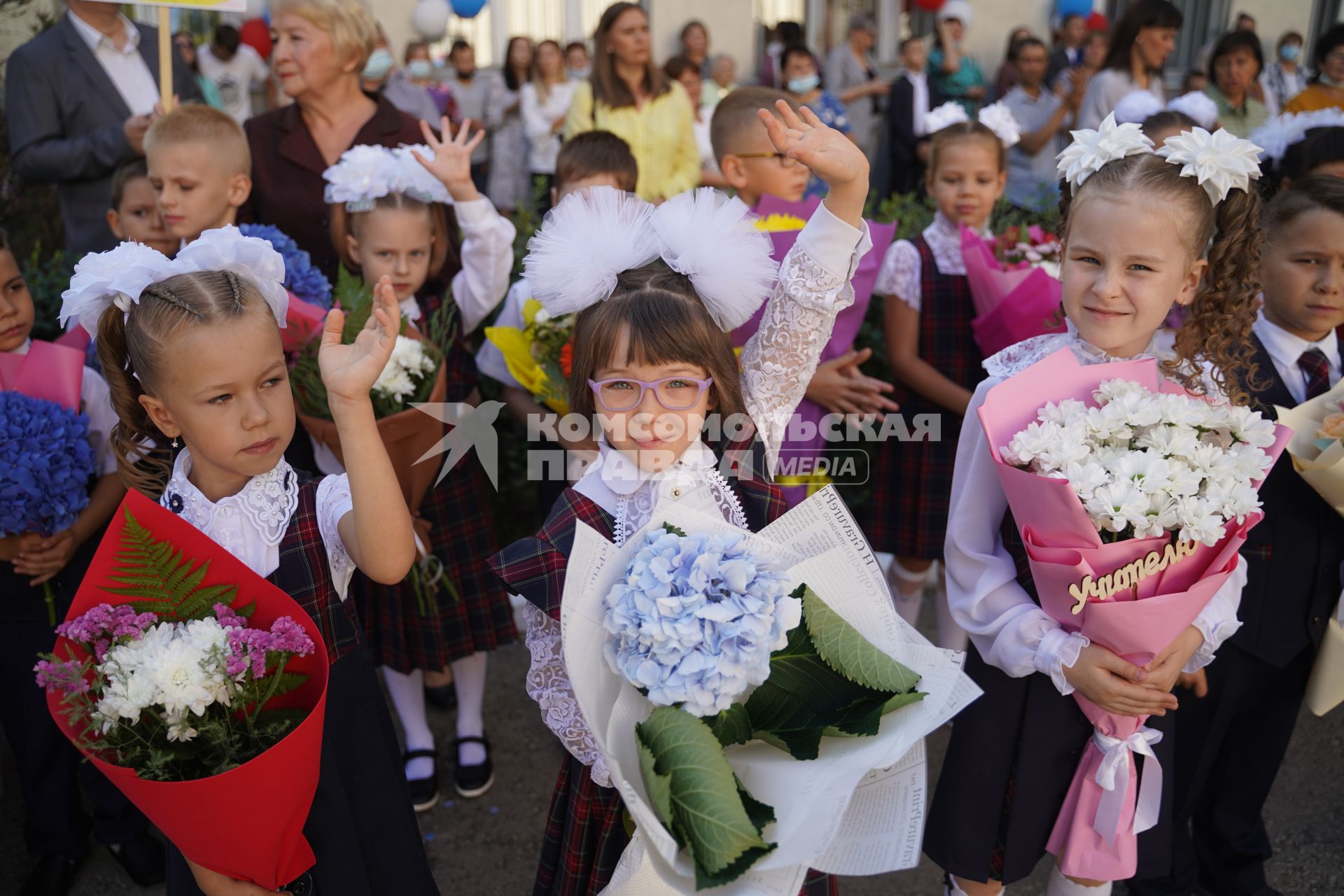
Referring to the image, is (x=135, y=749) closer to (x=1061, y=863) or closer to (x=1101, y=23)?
(x=1061, y=863)

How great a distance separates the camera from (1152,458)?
1.75 metres

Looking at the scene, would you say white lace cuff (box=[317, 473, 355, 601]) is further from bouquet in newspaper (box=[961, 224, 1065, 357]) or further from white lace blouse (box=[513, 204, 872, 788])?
bouquet in newspaper (box=[961, 224, 1065, 357])

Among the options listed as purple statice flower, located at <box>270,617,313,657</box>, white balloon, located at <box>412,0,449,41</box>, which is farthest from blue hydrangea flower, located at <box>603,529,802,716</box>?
white balloon, located at <box>412,0,449,41</box>

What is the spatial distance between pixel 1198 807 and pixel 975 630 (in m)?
1.24

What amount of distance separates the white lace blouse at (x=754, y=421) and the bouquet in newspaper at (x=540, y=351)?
22.0 inches

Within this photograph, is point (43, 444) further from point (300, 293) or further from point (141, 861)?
point (141, 861)

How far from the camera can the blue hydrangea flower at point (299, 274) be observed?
2.82 metres

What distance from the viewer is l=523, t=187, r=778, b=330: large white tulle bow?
192cm

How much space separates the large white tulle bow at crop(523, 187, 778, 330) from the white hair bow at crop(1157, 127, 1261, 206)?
0.89m

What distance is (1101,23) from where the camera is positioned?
10.5m

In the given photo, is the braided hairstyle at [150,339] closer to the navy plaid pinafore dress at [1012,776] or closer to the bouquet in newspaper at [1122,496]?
the bouquet in newspaper at [1122,496]

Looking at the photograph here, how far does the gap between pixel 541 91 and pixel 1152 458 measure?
754 centimetres

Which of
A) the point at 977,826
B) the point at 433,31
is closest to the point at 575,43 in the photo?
the point at 433,31

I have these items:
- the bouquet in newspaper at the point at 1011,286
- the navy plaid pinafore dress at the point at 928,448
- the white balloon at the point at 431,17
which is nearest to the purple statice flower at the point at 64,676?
Answer: the bouquet in newspaper at the point at 1011,286
